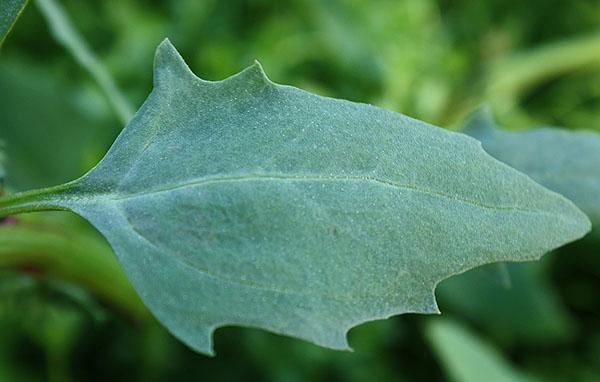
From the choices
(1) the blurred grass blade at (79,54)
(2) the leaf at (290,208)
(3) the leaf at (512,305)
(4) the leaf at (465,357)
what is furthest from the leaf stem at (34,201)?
(3) the leaf at (512,305)

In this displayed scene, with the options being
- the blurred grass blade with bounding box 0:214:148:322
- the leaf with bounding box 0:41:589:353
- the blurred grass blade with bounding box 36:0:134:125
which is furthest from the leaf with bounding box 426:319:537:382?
the leaf with bounding box 0:41:589:353

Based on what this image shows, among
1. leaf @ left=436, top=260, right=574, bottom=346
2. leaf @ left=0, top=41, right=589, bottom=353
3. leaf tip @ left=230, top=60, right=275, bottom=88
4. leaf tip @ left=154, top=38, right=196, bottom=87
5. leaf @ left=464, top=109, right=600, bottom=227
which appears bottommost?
leaf @ left=0, top=41, right=589, bottom=353

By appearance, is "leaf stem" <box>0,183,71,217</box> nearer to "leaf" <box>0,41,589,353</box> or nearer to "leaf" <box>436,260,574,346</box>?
"leaf" <box>0,41,589,353</box>

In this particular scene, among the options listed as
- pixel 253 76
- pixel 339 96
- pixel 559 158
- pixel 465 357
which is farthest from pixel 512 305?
pixel 253 76

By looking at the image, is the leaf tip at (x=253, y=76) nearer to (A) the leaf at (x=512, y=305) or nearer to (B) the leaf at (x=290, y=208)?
(B) the leaf at (x=290, y=208)

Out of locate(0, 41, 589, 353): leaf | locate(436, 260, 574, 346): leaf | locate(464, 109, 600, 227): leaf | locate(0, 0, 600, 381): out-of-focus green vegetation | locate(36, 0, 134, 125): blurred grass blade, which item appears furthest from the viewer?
locate(436, 260, 574, 346): leaf

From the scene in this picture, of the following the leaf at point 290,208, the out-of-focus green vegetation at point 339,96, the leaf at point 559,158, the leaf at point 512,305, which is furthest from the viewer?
the leaf at point 512,305

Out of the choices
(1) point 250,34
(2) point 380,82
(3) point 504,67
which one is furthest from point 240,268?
(3) point 504,67

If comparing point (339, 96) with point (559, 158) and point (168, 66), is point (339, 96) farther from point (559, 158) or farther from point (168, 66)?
point (168, 66)
